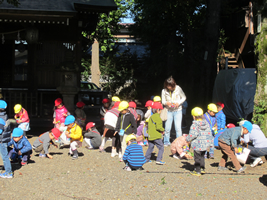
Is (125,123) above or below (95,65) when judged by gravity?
below

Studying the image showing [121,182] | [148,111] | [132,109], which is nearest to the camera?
[121,182]

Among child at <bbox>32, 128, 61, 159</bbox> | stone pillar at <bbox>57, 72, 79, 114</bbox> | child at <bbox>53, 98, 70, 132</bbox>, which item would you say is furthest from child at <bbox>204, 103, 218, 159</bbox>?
stone pillar at <bbox>57, 72, 79, 114</bbox>

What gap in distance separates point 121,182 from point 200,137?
6.07 ft

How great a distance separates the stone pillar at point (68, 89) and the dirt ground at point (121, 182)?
4008 millimetres

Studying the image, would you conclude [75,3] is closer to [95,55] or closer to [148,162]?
[148,162]

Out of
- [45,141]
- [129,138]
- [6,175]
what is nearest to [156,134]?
[129,138]

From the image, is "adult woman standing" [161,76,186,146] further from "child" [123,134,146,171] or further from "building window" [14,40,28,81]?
"building window" [14,40,28,81]

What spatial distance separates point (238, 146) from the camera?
6.73 m

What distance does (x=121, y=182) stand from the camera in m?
5.79

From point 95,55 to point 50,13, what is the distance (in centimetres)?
1549

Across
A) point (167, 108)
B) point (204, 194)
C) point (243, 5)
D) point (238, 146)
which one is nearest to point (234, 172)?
point (238, 146)

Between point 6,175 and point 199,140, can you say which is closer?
point 6,175

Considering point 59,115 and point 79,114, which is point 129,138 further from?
point 79,114

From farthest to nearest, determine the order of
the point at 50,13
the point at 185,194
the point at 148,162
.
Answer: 1. the point at 50,13
2. the point at 148,162
3. the point at 185,194
